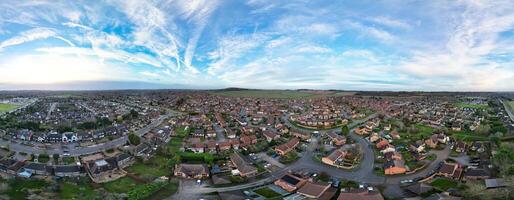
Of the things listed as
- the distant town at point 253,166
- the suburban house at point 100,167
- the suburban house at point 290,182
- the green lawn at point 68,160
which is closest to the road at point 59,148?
the distant town at point 253,166

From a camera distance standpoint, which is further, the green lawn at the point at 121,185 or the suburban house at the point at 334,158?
the suburban house at the point at 334,158

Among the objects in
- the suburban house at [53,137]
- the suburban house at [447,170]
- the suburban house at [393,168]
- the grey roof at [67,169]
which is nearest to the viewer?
the suburban house at [447,170]

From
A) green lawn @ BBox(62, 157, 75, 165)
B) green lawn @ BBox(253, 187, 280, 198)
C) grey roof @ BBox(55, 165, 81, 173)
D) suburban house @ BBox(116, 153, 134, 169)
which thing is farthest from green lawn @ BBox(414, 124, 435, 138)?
green lawn @ BBox(62, 157, 75, 165)

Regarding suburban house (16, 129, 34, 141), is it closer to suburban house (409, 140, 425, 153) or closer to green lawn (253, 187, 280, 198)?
green lawn (253, 187, 280, 198)

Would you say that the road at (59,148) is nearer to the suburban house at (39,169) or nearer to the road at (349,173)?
the suburban house at (39,169)

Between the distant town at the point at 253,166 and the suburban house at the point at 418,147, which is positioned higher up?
the suburban house at the point at 418,147

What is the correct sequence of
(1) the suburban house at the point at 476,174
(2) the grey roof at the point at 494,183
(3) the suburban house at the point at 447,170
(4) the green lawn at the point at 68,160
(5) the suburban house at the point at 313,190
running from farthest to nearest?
(4) the green lawn at the point at 68,160
(3) the suburban house at the point at 447,170
(1) the suburban house at the point at 476,174
(2) the grey roof at the point at 494,183
(5) the suburban house at the point at 313,190
